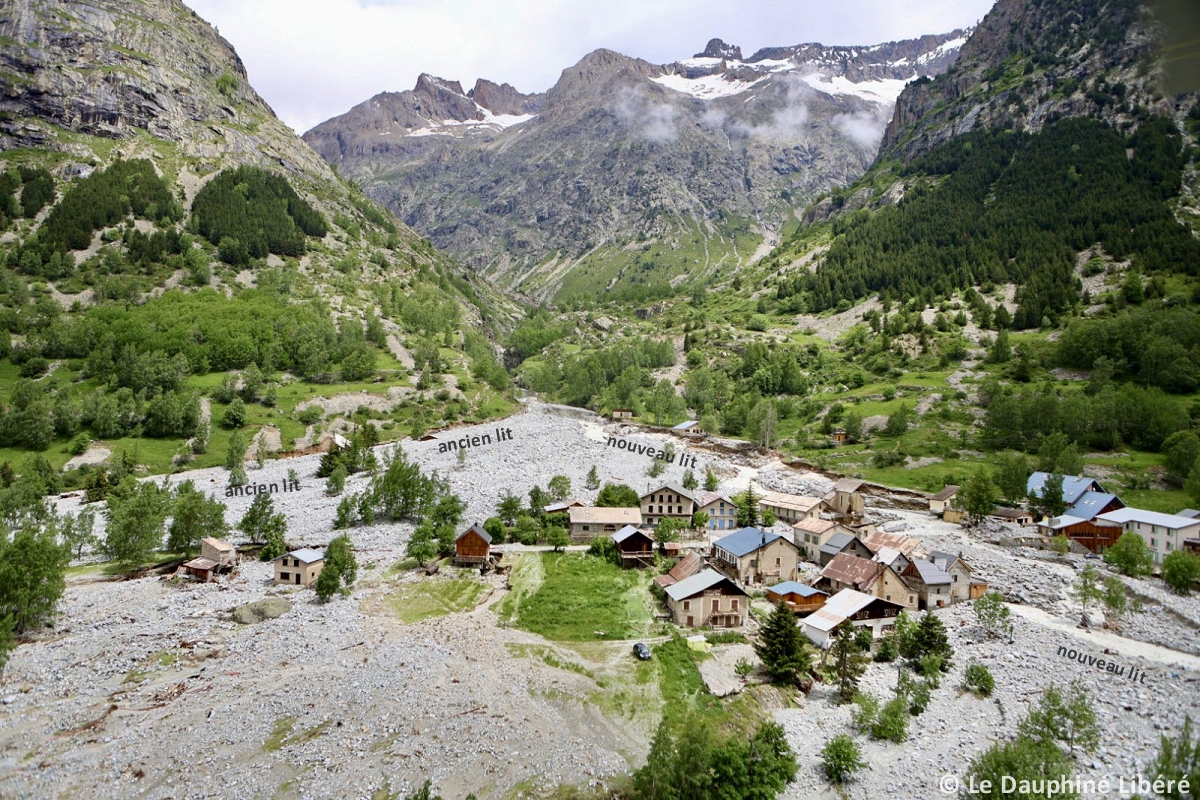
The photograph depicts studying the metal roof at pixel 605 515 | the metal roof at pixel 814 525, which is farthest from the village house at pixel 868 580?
the metal roof at pixel 605 515

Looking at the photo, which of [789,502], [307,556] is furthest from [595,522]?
[307,556]

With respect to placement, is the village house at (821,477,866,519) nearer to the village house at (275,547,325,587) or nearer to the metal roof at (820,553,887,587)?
the metal roof at (820,553,887,587)

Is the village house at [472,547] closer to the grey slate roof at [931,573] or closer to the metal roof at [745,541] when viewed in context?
the metal roof at [745,541]

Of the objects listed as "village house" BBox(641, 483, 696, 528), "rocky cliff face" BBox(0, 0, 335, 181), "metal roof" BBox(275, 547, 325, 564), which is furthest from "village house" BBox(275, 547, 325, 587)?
"rocky cliff face" BBox(0, 0, 335, 181)

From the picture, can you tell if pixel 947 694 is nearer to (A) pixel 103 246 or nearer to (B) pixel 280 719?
(B) pixel 280 719

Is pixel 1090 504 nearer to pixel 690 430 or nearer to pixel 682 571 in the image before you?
pixel 682 571
